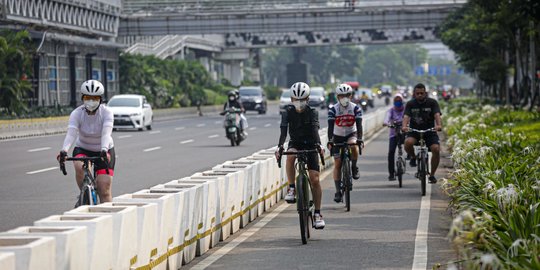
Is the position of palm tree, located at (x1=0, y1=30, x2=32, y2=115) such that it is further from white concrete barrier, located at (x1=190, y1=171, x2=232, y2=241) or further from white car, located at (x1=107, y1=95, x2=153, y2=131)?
white concrete barrier, located at (x1=190, y1=171, x2=232, y2=241)

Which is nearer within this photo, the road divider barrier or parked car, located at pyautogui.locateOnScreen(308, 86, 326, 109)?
the road divider barrier

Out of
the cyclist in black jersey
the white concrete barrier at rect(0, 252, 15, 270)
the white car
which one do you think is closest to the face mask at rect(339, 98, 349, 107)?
the cyclist in black jersey

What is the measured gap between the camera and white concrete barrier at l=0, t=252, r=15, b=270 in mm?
6973

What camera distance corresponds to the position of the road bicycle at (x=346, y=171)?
1719cm

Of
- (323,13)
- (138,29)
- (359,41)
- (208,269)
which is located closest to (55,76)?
(138,29)

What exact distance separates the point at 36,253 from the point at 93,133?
5.91 meters

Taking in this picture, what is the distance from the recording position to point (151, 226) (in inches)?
419

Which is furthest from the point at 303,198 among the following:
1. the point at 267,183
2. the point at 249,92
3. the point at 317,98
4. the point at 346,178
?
the point at 317,98

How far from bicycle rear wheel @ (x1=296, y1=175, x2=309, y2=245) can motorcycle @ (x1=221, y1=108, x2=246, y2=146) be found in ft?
78.0

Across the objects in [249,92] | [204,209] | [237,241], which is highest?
[204,209]

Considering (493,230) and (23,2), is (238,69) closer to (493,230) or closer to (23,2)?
(23,2)

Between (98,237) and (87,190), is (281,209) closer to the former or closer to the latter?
(87,190)

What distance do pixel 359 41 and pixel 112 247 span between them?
105433 mm

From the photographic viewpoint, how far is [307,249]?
1316cm
